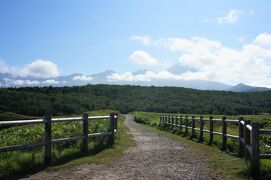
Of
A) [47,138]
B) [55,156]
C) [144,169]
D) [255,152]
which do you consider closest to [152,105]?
[55,156]

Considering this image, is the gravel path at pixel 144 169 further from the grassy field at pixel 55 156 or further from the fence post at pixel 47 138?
the fence post at pixel 47 138

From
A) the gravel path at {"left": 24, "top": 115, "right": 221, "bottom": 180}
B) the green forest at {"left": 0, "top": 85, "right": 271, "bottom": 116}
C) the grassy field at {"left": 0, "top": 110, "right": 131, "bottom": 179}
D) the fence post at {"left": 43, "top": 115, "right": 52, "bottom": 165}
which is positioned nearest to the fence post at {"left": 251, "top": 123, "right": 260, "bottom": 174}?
the gravel path at {"left": 24, "top": 115, "right": 221, "bottom": 180}

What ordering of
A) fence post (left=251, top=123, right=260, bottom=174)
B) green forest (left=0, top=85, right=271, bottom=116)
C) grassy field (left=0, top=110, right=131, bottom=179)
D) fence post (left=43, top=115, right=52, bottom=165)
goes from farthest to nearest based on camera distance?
green forest (left=0, top=85, right=271, bottom=116)
fence post (left=43, top=115, right=52, bottom=165)
grassy field (left=0, top=110, right=131, bottom=179)
fence post (left=251, top=123, right=260, bottom=174)

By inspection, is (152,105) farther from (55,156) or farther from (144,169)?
(144,169)

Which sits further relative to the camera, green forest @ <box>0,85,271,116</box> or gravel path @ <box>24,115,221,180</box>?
green forest @ <box>0,85,271,116</box>

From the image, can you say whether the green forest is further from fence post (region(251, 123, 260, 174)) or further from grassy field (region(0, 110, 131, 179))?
fence post (region(251, 123, 260, 174))

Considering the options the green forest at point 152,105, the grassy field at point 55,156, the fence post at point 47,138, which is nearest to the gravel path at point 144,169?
the grassy field at point 55,156

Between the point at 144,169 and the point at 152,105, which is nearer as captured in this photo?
the point at 144,169

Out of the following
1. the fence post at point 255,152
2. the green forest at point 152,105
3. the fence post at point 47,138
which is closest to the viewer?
the fence post at point 255,152

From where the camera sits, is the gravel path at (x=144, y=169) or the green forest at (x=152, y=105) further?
the green forest at (x=152, y=105)

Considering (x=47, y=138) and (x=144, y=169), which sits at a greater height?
(x=47, y=138)

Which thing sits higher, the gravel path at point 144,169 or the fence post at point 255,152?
the fence post at point 255,152

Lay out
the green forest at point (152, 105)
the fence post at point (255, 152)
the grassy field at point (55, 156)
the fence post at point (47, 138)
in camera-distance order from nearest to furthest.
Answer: the fence post at point (255, 152) → the grassy field at point (55, 156) → the fence post at point (47, 138) → the green forest at point (152, 105)

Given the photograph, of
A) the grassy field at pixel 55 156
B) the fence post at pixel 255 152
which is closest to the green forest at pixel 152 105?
the grassy field at pixel 55 156
